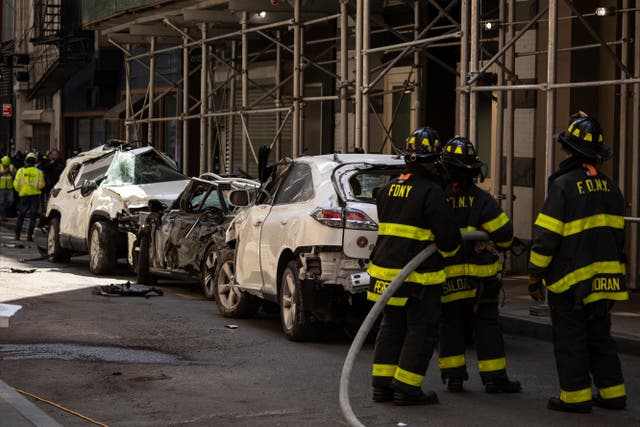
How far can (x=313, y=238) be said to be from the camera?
1105cm

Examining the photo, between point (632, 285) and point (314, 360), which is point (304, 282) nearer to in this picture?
point (314, 360)

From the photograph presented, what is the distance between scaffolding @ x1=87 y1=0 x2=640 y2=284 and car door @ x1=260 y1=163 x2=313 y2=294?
8.36 feet

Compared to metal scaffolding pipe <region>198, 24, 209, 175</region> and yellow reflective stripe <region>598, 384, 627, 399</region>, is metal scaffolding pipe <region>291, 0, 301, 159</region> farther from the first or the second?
yellow reflective stripe <region>598, 384, 627, 399</region>

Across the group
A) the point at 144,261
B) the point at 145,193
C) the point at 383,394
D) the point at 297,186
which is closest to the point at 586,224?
the point at 383,394

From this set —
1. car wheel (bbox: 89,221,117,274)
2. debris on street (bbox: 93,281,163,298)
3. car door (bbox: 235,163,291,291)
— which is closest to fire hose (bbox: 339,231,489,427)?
car door (bbox: 235,163,291,291)

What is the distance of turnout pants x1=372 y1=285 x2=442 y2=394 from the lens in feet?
27.7

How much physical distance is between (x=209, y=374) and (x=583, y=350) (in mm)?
3096

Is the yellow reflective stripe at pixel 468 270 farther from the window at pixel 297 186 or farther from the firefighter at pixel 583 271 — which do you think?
the window at pixel 297 186

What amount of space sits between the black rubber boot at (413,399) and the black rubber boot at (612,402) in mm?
1097

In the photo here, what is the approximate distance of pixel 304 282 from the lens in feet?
36.4

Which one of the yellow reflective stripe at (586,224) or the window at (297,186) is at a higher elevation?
the window at (297,186)

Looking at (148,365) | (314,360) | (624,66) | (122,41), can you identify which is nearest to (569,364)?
(314,360)

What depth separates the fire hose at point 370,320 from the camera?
24.7 feet

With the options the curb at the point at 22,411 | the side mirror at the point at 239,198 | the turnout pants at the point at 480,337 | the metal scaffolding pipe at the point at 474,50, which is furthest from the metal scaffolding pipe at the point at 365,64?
the curb at the point at 22,411
